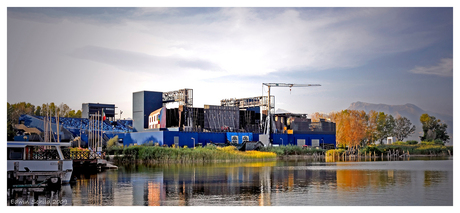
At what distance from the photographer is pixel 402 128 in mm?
100625

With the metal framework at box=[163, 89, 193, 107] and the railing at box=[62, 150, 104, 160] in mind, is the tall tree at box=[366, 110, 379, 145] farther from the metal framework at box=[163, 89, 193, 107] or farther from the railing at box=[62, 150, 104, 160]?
→ the railing at box=[62, 150, 104, 160]

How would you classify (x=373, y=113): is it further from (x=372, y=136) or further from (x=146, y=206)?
(x=146, y=206)

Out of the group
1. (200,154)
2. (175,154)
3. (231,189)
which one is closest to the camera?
(231,189)

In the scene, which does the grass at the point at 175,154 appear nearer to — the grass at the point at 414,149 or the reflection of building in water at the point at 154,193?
the reflection of building in water at the point at 154,193

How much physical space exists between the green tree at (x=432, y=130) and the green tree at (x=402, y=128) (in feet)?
47.6

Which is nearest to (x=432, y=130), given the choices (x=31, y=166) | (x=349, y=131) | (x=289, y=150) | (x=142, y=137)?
(x=349, y=131)

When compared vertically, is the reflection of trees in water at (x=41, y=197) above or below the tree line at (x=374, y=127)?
below

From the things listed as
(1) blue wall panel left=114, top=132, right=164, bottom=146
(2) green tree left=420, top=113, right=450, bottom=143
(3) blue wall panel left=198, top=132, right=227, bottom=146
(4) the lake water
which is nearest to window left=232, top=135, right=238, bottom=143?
(3) blue wall panel left=198, top=132, right=227, bottom=146

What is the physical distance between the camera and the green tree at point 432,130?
81.1 m

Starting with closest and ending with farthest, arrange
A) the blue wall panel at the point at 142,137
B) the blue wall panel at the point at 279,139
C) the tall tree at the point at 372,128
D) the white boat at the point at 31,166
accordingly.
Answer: the white boat at the point at 31,166 → the blue wall panel at the point at 142,137 → the blue wall panel at the point at 279,139 → the tall tree at the point at 372,128

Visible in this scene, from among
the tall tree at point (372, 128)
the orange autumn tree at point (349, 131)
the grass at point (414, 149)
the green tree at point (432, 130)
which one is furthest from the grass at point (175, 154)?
the tall tree at point (372, 128)

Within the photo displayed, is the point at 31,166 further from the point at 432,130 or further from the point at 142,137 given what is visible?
the point at 432,130

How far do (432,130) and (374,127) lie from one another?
626 inches
